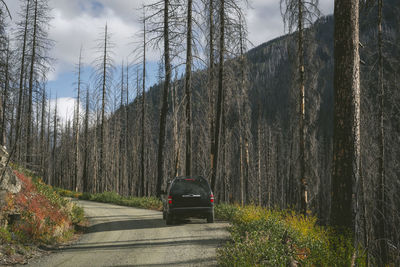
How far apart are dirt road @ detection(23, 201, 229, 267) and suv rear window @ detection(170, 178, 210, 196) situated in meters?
1.28

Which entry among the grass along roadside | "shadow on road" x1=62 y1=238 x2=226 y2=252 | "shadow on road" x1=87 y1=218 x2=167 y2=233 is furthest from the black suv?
the grass along roadside

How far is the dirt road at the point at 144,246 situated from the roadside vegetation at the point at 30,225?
67 cm

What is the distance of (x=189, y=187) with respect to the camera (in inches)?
459

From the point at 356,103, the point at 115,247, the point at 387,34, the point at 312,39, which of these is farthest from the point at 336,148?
the point at 387,34

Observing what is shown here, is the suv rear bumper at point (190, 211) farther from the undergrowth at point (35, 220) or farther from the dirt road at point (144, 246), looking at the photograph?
the undergrowth at point (35, 220)

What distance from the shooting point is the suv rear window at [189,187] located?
1153 centimetres

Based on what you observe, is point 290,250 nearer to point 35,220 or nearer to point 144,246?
point 144,246

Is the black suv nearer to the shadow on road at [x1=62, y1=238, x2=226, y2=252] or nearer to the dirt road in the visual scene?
the dirt road

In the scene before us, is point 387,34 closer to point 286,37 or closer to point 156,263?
point 286,37

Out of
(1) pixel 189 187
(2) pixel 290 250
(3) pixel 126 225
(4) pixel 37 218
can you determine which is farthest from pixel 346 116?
(4) pixel 37 218

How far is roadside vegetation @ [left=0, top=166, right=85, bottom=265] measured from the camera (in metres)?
7.68

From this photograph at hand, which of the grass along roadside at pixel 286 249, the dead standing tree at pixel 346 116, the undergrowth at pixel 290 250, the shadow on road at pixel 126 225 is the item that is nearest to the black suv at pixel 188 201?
the shadow on road at pixel 126 225

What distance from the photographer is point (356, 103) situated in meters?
6.14

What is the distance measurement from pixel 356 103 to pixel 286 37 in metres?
9.61
